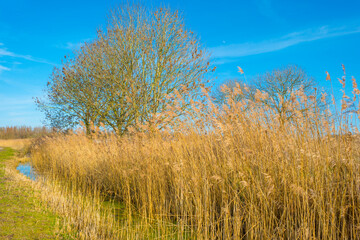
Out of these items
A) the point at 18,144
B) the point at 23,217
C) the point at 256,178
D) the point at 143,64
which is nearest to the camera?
the point at 256,178

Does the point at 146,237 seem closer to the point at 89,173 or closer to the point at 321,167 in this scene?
the point at 321,167

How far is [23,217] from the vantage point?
385 cm

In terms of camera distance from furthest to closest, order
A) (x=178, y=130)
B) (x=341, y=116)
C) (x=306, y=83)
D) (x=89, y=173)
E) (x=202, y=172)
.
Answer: (x=306, y=83)
(x=89, y=173)
(x=178, y=130)
(x=202, y=172)
(x=341, y=116)

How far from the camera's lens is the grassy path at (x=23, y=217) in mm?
3262

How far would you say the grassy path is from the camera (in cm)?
326

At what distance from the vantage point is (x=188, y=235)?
10.6ft

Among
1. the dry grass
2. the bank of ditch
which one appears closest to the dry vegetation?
the bank of ditch

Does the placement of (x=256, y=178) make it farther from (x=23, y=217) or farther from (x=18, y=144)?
(x=18, y=144)

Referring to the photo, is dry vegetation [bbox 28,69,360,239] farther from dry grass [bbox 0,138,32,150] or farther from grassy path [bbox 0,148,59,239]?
dry grass [bbox 0,138,32,150]

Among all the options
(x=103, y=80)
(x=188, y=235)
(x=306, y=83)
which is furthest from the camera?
(x=306, y=83)

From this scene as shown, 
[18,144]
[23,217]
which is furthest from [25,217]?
[18,144]

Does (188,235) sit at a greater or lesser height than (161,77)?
lesser

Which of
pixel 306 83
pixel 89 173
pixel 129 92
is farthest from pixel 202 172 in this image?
pixel 306 83

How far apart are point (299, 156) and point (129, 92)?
10.0 metres
